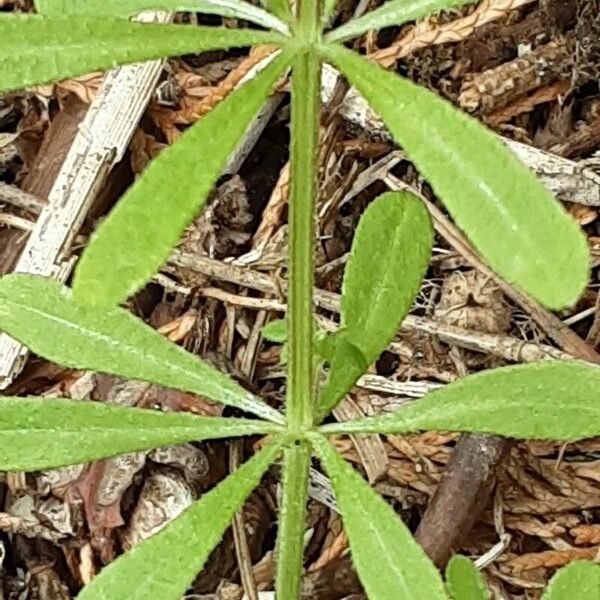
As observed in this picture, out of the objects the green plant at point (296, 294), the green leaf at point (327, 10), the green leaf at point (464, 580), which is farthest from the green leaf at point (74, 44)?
the green leaf at point (464, 580)

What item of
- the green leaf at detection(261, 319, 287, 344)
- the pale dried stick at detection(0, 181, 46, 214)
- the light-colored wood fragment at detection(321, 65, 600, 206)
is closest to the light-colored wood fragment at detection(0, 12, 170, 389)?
the pale dried stick at detection(0, 181, 46, 214)

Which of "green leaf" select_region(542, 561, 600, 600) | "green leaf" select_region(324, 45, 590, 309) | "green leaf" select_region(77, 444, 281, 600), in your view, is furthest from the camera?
"green leaf" select_region(542, 561, 600, 600)

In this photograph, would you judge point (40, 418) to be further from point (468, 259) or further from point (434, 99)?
point (468, 259)

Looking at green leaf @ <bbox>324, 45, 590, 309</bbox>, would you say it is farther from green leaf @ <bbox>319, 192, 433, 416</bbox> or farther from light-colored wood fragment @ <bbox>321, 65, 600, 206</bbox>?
light-colored wood fragment @ <bbox>321, 65, 600, 206</bbox>

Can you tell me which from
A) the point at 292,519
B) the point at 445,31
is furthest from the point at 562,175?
the point at 292,519

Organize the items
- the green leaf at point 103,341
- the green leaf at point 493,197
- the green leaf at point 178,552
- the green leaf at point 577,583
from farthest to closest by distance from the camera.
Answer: the green leaf at point 577,583 → the green leaf at point 103,341 → the green leaf at point 178,552 → the green leaf at point 493,197

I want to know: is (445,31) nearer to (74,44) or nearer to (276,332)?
(276,332)

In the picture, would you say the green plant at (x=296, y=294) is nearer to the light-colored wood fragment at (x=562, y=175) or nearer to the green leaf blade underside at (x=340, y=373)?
the green leaf blade underside at (x=340, y=373)
